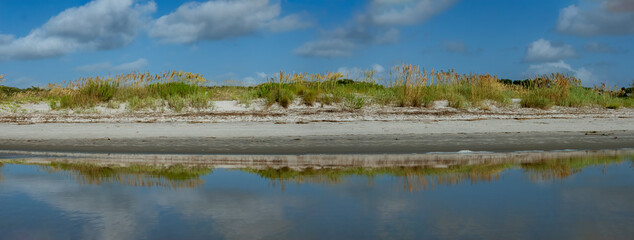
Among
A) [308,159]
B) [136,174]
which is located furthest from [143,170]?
[308,159]

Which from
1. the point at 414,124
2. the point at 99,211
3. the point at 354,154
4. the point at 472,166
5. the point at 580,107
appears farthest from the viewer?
the point at 580,107

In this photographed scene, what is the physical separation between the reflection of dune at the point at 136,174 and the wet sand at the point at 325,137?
1.83m

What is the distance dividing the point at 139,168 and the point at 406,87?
10267 millimetres

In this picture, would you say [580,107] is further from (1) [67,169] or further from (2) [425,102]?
(1) [67,169]

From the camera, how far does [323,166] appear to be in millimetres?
7320

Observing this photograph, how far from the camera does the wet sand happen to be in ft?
31.3

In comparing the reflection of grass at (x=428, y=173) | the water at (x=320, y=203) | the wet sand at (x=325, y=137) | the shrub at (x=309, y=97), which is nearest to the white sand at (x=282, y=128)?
the wet sand at (x=325, y=137)

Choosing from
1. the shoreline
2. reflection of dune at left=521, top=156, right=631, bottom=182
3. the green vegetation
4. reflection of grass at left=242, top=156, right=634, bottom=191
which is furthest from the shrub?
reflection of grass at left=242, top=156, right=634, bottom=191

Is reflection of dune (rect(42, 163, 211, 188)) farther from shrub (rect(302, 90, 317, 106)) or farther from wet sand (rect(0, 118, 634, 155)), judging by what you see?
shrub (rect(302, 90, 317, 106))

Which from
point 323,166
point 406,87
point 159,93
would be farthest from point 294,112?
point 323,166

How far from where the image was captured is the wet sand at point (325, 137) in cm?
954

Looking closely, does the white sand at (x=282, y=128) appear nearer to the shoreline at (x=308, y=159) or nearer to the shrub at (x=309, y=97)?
the shoreline at (x=308, y=159)

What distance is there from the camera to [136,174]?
6625mm

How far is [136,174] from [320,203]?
2.72 metres
